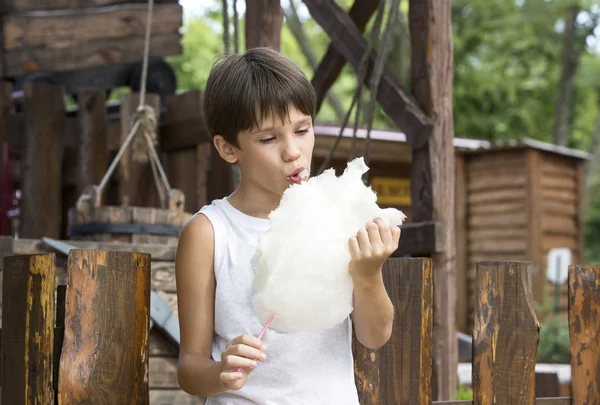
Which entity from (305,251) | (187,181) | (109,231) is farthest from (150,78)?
(305,251)

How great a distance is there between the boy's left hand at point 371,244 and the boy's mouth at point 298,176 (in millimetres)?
262

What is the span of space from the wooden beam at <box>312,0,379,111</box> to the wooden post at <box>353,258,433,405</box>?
2.62m

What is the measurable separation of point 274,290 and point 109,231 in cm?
237

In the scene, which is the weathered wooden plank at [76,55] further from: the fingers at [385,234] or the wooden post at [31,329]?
the fingers at [385,234]

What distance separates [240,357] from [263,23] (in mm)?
3385

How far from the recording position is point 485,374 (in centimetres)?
254

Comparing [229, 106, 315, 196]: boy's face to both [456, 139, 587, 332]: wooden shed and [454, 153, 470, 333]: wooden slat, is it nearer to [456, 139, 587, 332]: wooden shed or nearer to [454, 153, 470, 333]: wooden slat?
[456, 139, 587, 332]: wooden shed

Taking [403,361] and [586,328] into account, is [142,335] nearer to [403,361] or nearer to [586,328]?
[403,361]

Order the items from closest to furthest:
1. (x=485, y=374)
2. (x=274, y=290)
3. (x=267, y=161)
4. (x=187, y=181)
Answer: (x=274, y=290) → (x=267, y=161) → (x=485, y=374) → (x=187, y=181)

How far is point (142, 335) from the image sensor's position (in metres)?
2.30

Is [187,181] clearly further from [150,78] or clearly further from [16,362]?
[16,362]

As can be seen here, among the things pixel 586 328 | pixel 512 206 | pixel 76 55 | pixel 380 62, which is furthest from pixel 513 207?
pixel 586 328

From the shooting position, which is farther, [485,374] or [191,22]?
[191,22]

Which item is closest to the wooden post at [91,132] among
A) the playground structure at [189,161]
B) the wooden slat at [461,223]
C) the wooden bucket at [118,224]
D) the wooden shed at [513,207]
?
the playground structure at [189,161]
